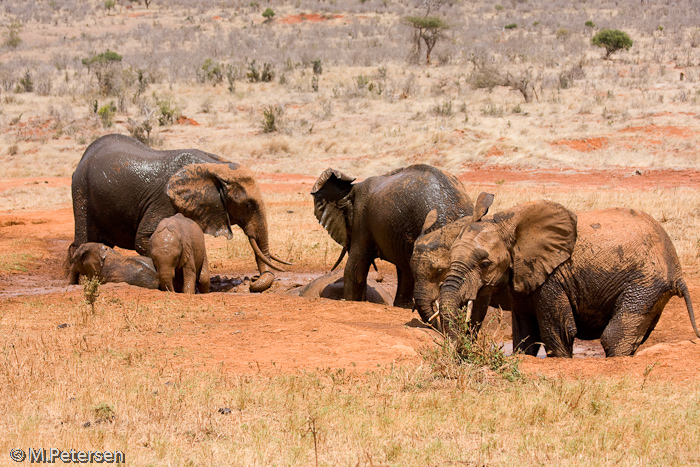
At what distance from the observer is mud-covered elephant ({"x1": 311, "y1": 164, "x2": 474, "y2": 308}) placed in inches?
338

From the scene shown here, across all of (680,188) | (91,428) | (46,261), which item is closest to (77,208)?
(46,261)

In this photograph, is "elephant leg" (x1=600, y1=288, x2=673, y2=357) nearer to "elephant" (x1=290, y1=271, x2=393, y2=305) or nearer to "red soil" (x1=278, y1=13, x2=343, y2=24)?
"elephant" (x1=290, y1=271, x2=393, y2=305)

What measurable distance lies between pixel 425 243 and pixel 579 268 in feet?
4.84

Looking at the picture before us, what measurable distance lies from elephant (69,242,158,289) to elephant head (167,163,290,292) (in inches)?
37.8

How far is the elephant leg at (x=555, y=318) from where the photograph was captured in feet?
21.9

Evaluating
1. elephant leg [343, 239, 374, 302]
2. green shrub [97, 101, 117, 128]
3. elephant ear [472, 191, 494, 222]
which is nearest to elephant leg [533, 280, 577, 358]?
elephant ear [472, 191, 494, 222]

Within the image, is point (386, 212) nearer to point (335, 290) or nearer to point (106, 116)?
point (335, 290)

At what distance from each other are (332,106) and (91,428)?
944 inches

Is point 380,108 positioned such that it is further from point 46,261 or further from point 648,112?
point 46,261

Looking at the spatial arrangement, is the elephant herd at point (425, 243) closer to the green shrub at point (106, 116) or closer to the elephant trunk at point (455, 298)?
the elephant trunk at point (455, 298)

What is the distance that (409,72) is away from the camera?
3391 centimetres

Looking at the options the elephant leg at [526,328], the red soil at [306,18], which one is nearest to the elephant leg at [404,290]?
the elephant leg at [526,328]

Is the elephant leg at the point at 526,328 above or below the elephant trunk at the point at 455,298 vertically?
below

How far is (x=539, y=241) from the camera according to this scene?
258 inches
